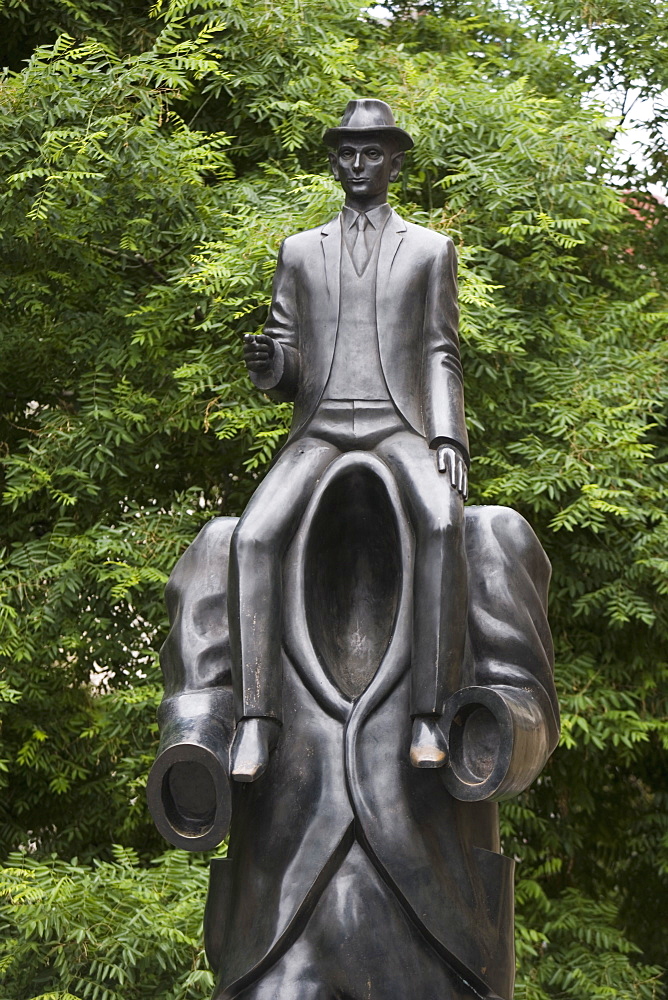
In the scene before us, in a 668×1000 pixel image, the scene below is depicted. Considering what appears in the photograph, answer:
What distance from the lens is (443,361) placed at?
4.91 meters

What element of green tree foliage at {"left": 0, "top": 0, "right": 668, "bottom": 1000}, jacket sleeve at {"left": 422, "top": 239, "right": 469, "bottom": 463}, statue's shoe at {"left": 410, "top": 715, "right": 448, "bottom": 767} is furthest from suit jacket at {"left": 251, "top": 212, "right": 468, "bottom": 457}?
green tree foliage at {"left": 0, "top": 0, "right": 668, "bottom": 1000}

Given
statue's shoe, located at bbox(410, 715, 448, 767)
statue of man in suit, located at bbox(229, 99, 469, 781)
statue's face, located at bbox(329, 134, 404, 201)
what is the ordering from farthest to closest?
statue's face, located at bbox(329, 134, 404, 201) → statue of man in suit, located at bbox(229, 99, 469, 781) → statue's shoe, located at bbox(410, 715, 448, 767)

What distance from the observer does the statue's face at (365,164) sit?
491 cm

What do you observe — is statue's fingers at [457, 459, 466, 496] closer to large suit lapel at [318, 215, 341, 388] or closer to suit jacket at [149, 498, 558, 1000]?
suit jacket at [149, 498, 558, 1000]

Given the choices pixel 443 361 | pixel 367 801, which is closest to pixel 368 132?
pixel 443 361

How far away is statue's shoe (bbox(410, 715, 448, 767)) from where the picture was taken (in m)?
4.36

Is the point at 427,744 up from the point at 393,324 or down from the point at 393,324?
down

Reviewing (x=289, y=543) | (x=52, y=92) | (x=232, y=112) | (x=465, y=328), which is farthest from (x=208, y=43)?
(x=289, y=543)

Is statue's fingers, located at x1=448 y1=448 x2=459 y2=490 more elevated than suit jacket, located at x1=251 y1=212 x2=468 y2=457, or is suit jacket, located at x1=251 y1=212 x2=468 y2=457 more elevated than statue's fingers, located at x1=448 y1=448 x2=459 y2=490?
suit jacket, located at x1=251 y1=212 x2=468 y2=457

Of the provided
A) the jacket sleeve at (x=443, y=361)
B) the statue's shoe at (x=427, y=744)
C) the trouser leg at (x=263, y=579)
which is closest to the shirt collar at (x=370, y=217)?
the jacket sleeve at (x=443, y=361)

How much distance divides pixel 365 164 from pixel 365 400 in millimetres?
726

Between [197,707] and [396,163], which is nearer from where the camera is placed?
[197,707]

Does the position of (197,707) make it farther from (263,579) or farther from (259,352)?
(259,352)

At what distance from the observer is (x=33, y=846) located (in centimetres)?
969
